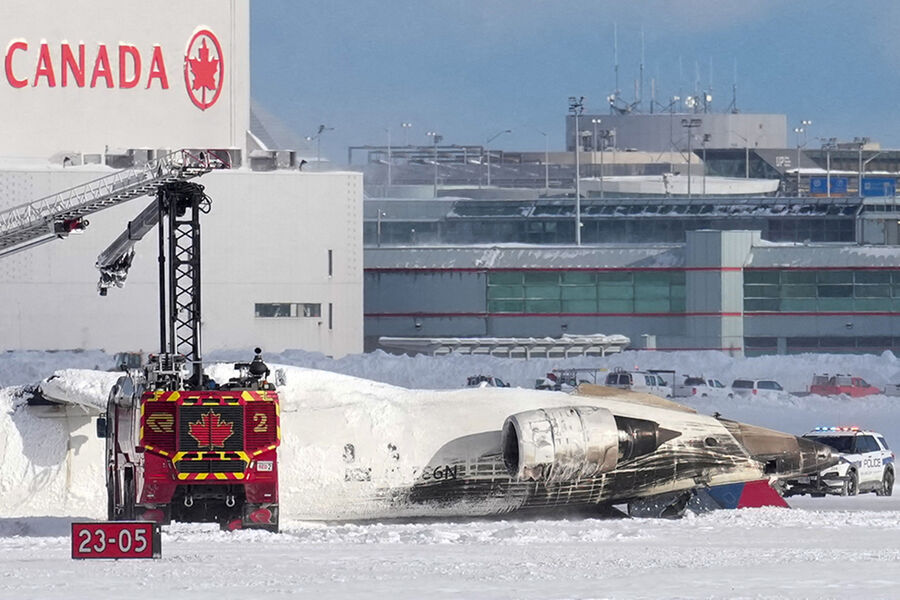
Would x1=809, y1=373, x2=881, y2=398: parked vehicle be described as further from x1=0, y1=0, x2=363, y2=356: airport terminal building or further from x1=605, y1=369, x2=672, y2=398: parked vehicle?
x1=0, y1=0, x2=363, y2=356: airport terminal building

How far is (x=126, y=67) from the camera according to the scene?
68.4 meters

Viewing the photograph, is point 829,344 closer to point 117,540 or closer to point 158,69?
point 158,69

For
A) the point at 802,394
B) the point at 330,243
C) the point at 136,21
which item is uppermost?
the point at 136,21

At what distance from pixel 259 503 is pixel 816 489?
1501 cm

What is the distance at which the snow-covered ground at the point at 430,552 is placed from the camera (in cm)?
1723

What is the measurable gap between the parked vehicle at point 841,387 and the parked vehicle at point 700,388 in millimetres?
3751

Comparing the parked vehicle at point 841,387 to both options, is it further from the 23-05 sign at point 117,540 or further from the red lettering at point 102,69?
the 23-05 sign at point 117,540

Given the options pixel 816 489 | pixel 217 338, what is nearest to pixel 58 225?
pixel 217 338

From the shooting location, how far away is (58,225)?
48.0 metres

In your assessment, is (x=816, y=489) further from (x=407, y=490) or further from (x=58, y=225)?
(x=58, y=225)

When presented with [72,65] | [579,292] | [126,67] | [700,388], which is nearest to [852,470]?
[700,388]

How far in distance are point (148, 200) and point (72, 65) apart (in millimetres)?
7100

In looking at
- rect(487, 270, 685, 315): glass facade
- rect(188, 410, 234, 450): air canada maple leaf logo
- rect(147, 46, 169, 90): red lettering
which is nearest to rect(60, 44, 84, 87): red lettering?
rect(147, 46, 169, 90): red lettering

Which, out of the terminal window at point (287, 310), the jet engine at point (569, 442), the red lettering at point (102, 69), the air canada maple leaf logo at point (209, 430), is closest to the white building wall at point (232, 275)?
the terminal window at point (287, 310)
